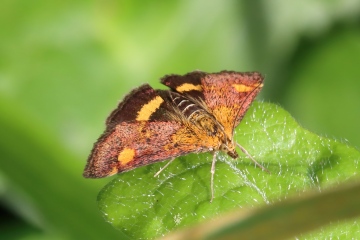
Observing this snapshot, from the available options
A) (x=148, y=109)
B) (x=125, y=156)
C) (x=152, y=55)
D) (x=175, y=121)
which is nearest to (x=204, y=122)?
(x=175, y=121)

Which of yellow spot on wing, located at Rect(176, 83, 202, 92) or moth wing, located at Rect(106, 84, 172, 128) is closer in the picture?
moth wing, located at Rect(106, 84, 172, 128)

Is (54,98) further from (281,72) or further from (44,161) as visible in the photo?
(281,72)

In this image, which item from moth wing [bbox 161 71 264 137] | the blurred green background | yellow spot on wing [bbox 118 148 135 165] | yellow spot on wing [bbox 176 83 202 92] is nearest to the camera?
yellow spot on wing [bbox 118 148 135 165]

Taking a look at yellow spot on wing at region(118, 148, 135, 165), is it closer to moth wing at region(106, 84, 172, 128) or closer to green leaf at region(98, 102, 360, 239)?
green leaf at region(98, 102, 360, 239)

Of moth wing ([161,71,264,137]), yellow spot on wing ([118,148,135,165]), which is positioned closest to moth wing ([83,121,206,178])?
yellow spot on wing ([118,148,135,165])

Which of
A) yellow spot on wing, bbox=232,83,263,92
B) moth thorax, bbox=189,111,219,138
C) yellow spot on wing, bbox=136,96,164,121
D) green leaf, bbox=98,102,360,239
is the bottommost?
green leaf, bbox=98,102,360,239

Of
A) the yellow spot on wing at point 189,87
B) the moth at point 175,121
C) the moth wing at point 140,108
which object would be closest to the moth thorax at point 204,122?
the moth at point 175,121

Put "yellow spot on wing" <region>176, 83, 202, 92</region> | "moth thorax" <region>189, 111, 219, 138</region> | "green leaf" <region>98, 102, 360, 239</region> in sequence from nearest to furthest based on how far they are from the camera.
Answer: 1. "green leaf" <region>98, 102, 360, 239</region>
2. "moth thorax" <region>189, 111, 219, 138</region>
3. "yellow spot on wing" <region>176, 83, 202, 92</region>

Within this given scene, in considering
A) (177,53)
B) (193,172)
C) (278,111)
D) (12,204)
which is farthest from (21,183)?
(177,53)
